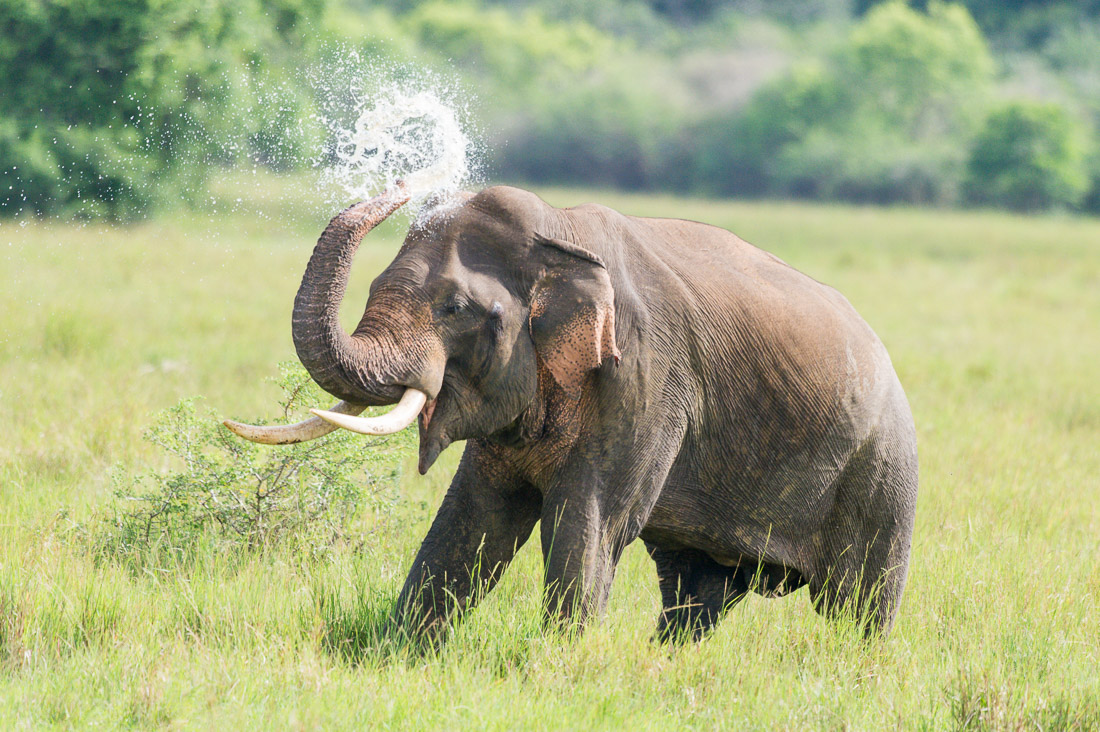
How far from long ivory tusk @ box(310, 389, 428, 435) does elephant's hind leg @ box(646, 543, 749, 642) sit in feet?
5.67

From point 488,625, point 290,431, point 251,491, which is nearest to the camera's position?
point 290,431

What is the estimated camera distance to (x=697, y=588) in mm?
5234

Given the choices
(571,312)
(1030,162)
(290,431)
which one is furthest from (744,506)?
(1030,162)

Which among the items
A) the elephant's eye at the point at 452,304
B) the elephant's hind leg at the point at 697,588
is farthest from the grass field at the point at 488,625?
the elephant's eye at the point at 452,304

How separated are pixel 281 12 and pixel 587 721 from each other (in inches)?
1167

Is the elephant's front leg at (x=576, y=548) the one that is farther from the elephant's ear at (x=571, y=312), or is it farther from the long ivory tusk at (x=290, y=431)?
the long ivory tusk at (x=290, y=431)

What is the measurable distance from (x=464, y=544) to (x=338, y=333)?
3.81ft

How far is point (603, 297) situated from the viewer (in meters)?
4.02

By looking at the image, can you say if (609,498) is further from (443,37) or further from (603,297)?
(443,37)

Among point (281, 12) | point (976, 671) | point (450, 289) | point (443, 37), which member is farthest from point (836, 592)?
point (443, 37)

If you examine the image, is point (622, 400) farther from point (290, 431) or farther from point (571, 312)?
point (290, 431)

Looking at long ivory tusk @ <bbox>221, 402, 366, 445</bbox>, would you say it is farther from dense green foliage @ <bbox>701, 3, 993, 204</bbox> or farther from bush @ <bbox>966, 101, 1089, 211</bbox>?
dense green foliage @ <bbox>701, 3, 993, 204</bbox>

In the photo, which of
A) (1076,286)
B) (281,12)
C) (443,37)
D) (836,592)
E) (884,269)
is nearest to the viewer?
(836,592)

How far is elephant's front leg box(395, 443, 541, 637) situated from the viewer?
4.51 meters
